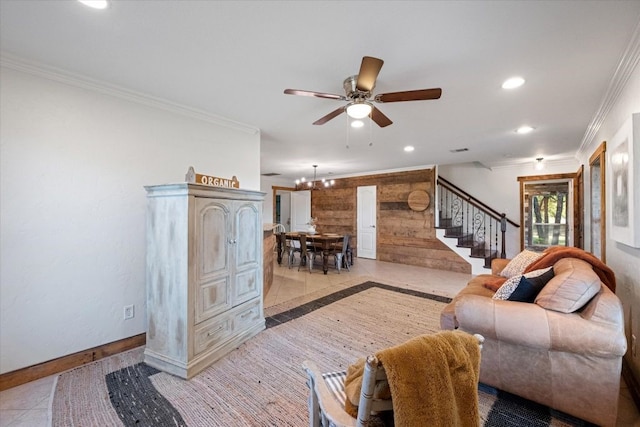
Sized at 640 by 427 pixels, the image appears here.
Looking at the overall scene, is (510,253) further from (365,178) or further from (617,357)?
(617,357)

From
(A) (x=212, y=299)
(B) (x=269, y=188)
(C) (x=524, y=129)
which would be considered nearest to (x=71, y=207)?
(A) (x=212, y=299)

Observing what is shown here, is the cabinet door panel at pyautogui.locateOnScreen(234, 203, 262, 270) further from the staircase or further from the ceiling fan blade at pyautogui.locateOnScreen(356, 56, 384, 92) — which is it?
the staircase

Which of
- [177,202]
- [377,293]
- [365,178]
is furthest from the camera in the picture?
[365,178]

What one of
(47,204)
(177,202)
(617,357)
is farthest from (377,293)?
(47,204)

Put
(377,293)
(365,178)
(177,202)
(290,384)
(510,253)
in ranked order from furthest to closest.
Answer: (365,178) → (510,253) → (377,293) → (177,202) → (290,384)

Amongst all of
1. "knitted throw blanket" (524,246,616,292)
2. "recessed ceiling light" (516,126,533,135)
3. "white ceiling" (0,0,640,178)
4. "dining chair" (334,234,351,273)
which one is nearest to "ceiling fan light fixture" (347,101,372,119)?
"white ceiling" (0,0,640,178)

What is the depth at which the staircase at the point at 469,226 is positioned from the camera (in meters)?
5.89

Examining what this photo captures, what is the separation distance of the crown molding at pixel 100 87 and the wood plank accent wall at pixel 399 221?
4.80 meters

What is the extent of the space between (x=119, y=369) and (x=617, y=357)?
138 inches

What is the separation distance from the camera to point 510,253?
6340 mm

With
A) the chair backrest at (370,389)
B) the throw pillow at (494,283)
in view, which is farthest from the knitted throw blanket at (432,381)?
the throw pillow at (494,283)

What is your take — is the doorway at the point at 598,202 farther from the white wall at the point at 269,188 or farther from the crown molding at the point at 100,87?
the white wall at the point at 269,188

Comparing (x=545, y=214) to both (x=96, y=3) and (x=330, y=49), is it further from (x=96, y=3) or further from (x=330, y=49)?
(x=96, y=3)

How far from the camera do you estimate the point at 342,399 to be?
1.14 m
